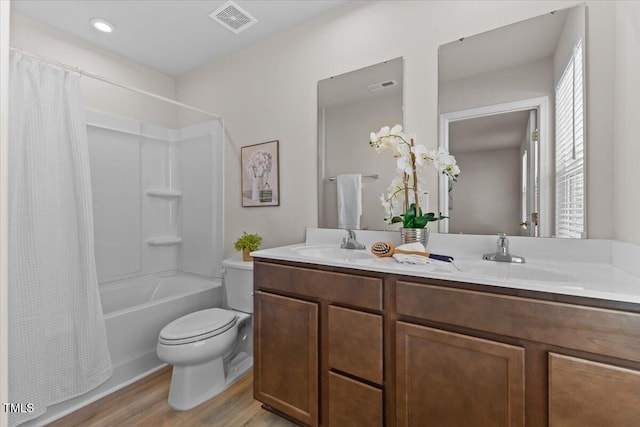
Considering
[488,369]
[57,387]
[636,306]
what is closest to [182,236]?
[57,387]

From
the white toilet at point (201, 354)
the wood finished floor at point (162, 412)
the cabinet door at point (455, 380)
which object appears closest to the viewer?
the cabinet door at point (455, 380)

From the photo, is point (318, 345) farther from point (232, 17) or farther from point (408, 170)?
point (232, 17)

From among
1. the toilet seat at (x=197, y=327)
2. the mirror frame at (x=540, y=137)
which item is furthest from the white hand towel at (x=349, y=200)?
the toilet seat at (x=197, y=327)

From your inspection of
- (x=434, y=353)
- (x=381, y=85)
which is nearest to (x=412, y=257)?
(x=434, y=353)

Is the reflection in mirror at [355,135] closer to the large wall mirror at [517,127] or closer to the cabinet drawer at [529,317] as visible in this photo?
the large wall mirror at [517,127]

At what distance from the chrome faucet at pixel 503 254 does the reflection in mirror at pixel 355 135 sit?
0.59 meters

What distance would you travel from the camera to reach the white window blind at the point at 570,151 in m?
1.24

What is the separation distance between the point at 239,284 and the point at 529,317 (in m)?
1.75

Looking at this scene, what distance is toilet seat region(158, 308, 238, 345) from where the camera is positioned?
1.62 metres

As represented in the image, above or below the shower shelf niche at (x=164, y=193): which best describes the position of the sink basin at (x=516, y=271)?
below

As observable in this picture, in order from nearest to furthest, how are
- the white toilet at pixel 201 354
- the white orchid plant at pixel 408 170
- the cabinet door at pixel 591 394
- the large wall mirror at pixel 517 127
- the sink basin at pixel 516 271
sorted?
1. the cabinet door at pixel 591 394
2. the sink basin at pixel 516 271
3. the large wall mirror at pixel 517 127
4. the white orchid plant at pixel 408 170
5. the white toilet at pixel 201 354

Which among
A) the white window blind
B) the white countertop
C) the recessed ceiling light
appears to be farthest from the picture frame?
the white window blind

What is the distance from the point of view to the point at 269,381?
1478 millimetres

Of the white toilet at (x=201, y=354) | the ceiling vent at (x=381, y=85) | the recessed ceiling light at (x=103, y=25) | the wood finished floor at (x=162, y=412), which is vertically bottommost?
the wood finished floor at (x=162, y=412)
